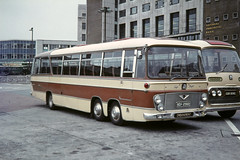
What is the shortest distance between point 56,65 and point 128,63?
6.29m

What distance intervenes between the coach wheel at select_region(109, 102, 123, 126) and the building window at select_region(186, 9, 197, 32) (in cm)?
4226

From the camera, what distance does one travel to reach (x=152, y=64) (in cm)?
959

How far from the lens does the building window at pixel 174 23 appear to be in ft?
177

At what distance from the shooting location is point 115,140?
8.30 meters

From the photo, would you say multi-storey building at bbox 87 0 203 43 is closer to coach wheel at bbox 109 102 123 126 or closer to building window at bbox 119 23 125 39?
building window at bbox 119 23 125 39

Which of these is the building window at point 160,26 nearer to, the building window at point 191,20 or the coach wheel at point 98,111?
the building window at point 191,20

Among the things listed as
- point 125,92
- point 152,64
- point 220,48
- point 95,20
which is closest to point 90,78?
point 125,92

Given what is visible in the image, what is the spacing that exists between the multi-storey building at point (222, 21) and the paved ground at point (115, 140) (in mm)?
37471

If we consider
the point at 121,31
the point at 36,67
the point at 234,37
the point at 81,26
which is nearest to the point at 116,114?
the point at 36,67

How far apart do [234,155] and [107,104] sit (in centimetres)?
542

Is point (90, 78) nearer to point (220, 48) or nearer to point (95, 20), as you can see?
point (220, 48)

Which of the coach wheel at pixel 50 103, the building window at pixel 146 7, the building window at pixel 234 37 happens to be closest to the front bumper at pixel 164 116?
the coach wheel at pixel 50 103

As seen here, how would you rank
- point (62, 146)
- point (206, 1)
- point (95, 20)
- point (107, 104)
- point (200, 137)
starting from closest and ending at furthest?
point (62, 146), point (200, 137), point (107, 104), point (206, 1), point (95, 20)

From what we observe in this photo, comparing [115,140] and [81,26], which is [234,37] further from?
[81,26]
